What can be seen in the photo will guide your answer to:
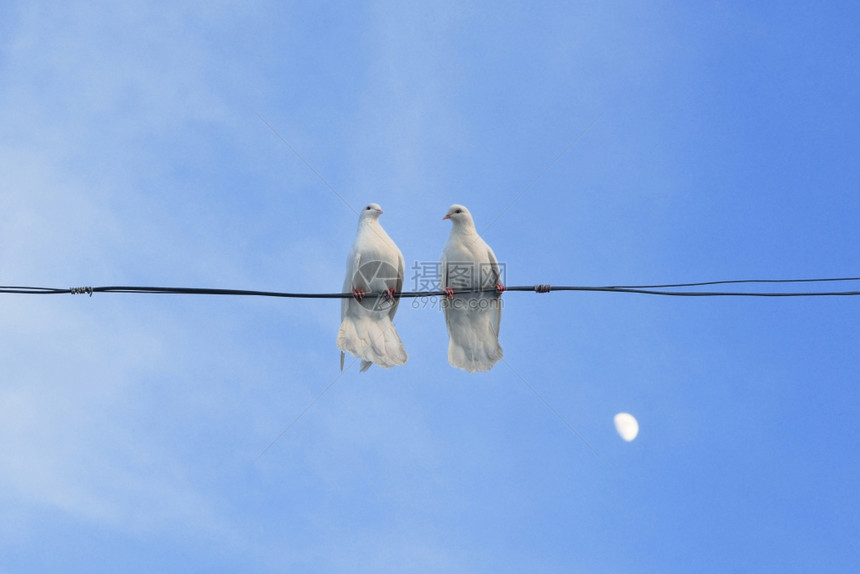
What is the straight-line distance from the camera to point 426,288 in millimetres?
9719

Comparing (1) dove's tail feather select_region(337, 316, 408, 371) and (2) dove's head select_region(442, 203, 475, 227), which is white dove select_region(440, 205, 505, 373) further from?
(1) dove's tail feather select_region(337, 316, 408, 371)

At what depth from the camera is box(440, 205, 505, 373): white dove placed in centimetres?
952

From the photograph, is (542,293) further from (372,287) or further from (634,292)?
(372,287)

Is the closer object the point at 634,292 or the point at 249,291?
the point at 249,291

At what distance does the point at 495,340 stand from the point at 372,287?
1503 millimetres

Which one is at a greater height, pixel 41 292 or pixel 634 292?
pixel 634 292

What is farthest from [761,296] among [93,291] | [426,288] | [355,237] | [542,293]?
[93,291]

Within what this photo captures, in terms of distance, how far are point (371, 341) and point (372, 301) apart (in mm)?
469

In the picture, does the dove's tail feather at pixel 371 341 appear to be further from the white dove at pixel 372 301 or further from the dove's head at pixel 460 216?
the dove's head at pixel 460 216

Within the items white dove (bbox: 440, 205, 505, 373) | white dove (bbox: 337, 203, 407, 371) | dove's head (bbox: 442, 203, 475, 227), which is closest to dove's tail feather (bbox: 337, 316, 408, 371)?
white dove (bbox: 337, 203, 407, 371)

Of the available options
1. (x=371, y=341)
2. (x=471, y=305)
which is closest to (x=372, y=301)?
(x=371, y=341)

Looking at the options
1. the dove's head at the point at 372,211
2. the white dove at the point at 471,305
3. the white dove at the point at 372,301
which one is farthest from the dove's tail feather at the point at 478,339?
the dove's head at the point at 372,211

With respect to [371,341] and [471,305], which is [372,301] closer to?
[371,341]

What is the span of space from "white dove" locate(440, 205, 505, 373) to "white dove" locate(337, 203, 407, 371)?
0.61 m
